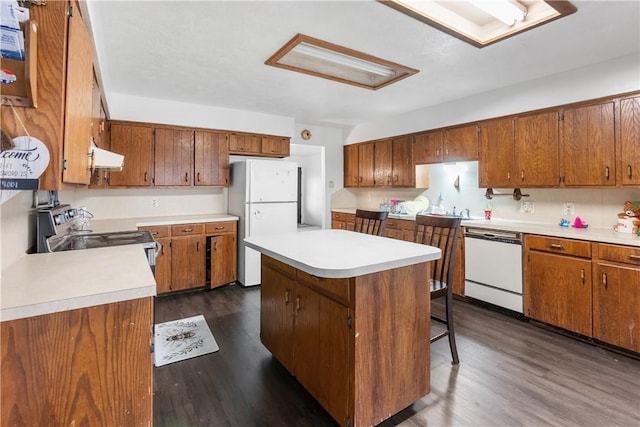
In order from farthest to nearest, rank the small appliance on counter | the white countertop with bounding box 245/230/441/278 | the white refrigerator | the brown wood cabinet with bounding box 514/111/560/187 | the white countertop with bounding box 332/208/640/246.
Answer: the white refrigerator
the brown wood cabinet with bounding box 514/111/560/187
the white countertop with bounding box 332/208/640/246
the small appliance on counter
the white countertop with bounding box 245/230/441/278

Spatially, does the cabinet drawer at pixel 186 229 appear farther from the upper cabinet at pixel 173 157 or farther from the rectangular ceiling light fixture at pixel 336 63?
the rectangular ceiling light fixture at pixel 336 63

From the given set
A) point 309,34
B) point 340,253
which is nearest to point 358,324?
point 340,253

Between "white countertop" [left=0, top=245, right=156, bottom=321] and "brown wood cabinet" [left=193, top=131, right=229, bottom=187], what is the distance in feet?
8.83

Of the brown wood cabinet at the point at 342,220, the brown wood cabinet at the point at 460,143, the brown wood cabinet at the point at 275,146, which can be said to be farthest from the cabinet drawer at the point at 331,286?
the brown wood cabinet at the point at 342,220

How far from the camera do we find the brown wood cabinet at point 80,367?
37.4 inches

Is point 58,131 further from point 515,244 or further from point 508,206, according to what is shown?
point 508,206

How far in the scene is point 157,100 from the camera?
12.7 ft

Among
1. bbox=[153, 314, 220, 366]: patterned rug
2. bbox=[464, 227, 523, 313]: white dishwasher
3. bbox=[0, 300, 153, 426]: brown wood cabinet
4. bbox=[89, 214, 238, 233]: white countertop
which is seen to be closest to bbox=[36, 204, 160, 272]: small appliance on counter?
bbox=[89, 214, 238, 233]: white countertop

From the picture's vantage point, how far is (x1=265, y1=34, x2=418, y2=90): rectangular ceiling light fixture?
250 centimetres

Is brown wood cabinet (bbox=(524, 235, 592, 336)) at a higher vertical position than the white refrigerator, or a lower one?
lower

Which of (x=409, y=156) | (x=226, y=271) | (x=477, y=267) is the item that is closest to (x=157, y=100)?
(x=226, y=271)

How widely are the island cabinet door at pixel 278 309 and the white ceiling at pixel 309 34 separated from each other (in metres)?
1.67

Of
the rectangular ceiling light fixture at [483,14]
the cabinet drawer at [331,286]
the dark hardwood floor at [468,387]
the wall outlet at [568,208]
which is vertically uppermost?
the rectangular ceiling light fixture at [483,14]

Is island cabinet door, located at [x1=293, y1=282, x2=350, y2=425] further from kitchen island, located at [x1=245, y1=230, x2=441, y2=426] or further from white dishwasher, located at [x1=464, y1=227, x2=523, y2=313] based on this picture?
white dishwasher, located at [x1=464, y1=227, x2=523, y2=313]
